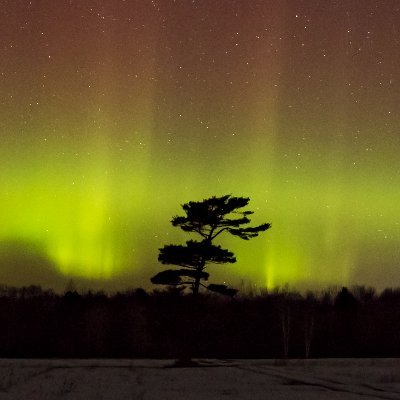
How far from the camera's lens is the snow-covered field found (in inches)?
762

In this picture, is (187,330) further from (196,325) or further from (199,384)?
(199,384)

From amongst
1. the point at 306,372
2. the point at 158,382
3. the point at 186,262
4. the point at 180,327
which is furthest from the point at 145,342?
the point at 158,382

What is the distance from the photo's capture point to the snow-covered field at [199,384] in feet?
63.5

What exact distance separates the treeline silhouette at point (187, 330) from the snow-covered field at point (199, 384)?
1726cm

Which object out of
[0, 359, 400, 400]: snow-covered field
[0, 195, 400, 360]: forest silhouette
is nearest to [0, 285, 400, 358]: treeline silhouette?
[0, 195, 400, 360]: forest silhouette

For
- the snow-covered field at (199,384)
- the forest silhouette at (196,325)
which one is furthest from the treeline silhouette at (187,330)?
the snow-covered field at (199,384)

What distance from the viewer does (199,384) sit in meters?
23.2

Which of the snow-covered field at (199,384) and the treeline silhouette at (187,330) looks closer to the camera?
the snow-covered field at (199,384)

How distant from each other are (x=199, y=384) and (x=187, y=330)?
23397 millimetres

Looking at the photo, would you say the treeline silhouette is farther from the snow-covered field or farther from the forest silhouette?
the snow-covered field

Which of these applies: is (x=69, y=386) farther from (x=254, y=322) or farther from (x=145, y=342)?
Answer: (x=254, y=322)

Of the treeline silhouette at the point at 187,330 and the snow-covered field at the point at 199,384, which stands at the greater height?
the treeline silhouette at the point at 187,330

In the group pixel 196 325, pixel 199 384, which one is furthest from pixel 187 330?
pixel 199 384

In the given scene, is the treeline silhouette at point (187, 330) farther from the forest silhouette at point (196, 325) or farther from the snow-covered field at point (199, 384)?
the snow-covered field at point (199, 384)
